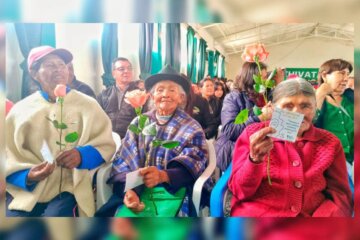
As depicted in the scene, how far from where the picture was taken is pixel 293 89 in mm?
1405

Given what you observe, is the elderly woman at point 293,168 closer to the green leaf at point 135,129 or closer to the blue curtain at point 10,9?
the green leaf at point 135,129

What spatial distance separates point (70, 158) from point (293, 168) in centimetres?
96

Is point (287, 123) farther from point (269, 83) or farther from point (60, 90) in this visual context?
point (60, 90)

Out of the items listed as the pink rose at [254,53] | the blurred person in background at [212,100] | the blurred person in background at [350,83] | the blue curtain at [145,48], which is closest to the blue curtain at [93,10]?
the blue curtain at [145,48]

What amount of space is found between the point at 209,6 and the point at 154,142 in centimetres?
64

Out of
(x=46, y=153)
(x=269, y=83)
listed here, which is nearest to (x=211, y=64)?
(x=269, y=83)

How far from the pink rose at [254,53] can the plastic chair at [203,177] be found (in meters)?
0.39

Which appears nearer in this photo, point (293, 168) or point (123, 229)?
point (293, 168)

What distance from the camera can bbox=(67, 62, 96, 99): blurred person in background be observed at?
4.77ft

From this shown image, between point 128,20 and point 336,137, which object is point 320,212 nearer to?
point 336,137

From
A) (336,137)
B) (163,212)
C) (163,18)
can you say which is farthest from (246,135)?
(163,18)

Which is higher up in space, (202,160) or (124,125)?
(124,125)

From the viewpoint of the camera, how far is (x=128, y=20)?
146 centimetres

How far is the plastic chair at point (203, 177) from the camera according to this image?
1428 millimetres
